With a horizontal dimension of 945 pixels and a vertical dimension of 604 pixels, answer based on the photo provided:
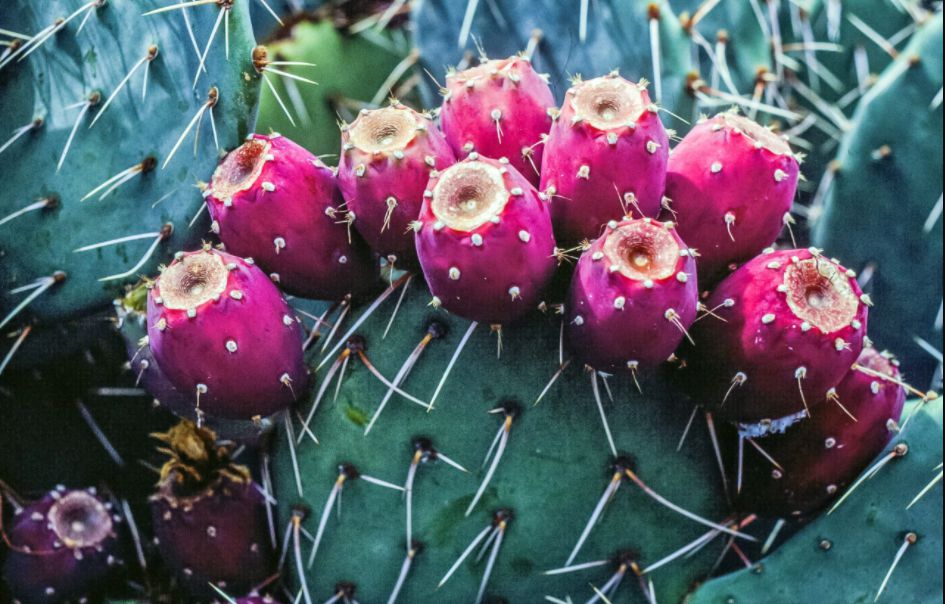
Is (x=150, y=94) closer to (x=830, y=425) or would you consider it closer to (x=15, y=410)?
(x=15, y=410)

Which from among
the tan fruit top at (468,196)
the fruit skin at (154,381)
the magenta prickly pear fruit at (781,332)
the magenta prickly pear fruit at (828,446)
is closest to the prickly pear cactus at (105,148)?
the fruit skin at (154,381)

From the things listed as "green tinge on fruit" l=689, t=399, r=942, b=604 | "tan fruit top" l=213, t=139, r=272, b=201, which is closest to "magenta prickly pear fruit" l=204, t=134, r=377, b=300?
"tan fruit top" l=213, t=139, r=272, b=201

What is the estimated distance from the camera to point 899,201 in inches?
59.8

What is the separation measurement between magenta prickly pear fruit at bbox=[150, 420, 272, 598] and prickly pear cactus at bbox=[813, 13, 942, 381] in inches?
39.2

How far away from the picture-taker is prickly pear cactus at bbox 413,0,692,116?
4.80ft

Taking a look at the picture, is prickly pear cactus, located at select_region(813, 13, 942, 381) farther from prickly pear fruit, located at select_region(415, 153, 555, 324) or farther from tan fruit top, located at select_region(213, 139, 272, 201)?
tan fruit top, located at select_region(213, 139, 272, 201)

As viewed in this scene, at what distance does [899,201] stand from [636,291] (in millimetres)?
812

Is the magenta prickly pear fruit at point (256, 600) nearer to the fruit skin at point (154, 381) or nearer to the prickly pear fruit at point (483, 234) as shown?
the fruit skin at point (154, 381)

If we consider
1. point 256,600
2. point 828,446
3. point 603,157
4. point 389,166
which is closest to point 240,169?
point 389,166

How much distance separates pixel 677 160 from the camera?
3.54 ft

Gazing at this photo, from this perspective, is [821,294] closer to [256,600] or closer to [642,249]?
[642,249]

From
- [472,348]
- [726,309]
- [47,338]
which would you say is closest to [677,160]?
[726,309]

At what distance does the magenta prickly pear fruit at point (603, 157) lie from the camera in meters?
0.98

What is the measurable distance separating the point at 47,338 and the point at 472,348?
0.66 metres
